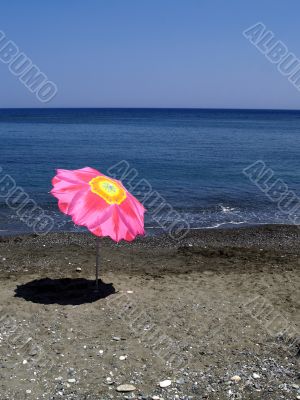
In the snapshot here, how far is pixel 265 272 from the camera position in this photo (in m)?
12.3

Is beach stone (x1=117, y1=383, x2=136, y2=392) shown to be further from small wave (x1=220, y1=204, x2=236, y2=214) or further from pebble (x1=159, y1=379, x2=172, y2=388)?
small wave (x1=220, y1=204, x2=236, y2=214)

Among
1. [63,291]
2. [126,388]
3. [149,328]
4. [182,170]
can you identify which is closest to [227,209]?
[182,170]

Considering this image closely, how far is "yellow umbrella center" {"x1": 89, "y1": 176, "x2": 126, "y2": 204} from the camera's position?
9680 mm

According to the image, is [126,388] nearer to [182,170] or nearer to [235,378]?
[235,378]

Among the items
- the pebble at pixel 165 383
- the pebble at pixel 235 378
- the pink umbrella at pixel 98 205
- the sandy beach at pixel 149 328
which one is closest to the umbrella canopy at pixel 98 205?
the pink umbrella at pixel 98 205

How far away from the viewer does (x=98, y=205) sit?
371 inches

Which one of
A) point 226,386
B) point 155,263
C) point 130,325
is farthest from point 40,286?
point 226,386

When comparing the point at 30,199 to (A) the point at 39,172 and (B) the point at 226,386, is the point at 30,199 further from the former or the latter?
(B) the point at 226,386

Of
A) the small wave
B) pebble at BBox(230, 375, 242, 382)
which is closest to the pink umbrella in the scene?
pebble at BBox(230, 375, 242, 382)

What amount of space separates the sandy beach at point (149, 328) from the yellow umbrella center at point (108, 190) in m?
1.98

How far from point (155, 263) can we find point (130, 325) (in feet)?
16.1

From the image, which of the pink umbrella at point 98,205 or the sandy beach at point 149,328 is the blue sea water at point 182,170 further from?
the pink umbrella at point 98,205

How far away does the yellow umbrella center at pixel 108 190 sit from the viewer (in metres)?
9.68

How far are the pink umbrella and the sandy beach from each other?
4.93 ft
